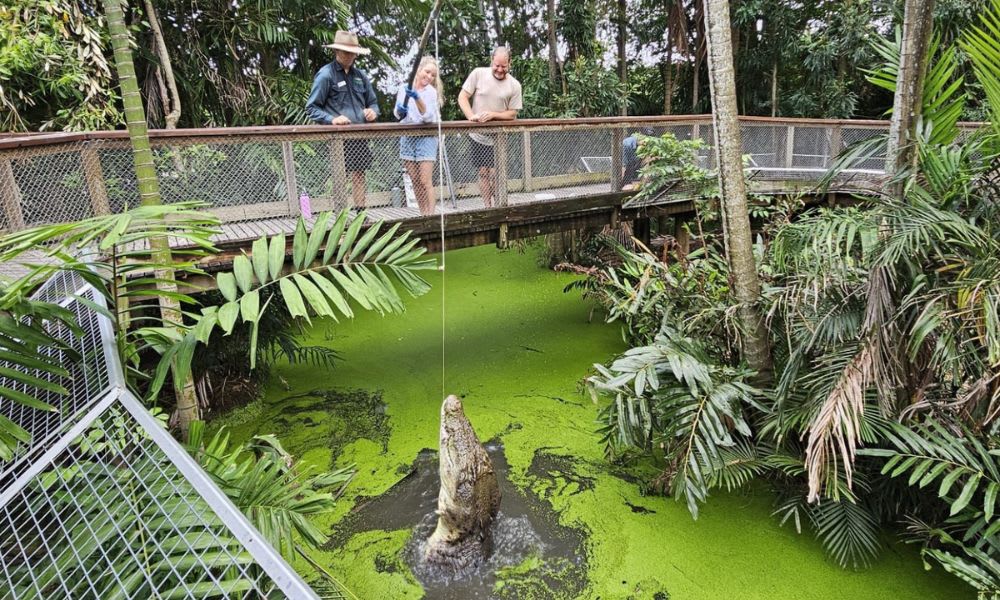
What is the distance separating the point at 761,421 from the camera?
271cm

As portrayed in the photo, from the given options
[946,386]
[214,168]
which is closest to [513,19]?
[214,168]

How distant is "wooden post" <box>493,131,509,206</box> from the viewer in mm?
3842

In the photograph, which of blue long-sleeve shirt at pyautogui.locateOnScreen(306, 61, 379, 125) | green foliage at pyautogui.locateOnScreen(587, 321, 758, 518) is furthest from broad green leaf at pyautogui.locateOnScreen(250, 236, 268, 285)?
blue long-sleeve shirt at pyautogui.locateOnScreen(306, 61, 379, 125)

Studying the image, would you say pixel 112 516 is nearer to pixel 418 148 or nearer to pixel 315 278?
pixel 315 278

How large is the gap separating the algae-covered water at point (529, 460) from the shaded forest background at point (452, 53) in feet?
8.02

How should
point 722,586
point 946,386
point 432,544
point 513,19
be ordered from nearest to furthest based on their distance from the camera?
point 946,386, point 722,586, point 432,544, point 513,19

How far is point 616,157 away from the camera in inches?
174

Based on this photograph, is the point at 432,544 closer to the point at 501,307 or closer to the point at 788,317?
the point at 788,317

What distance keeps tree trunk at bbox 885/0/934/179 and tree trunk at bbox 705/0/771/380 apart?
0.57 m

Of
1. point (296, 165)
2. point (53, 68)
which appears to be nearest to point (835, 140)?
point (296, 165)

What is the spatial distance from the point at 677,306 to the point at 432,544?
1899mm

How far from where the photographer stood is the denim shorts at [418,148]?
11.7 ft

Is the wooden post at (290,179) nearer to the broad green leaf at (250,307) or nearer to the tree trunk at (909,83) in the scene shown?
the broad green leaf at (250,307)

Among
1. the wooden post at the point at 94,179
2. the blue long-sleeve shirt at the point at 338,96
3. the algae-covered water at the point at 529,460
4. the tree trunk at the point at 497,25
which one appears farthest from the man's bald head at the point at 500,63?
the tree trunk at the point at 497,25
